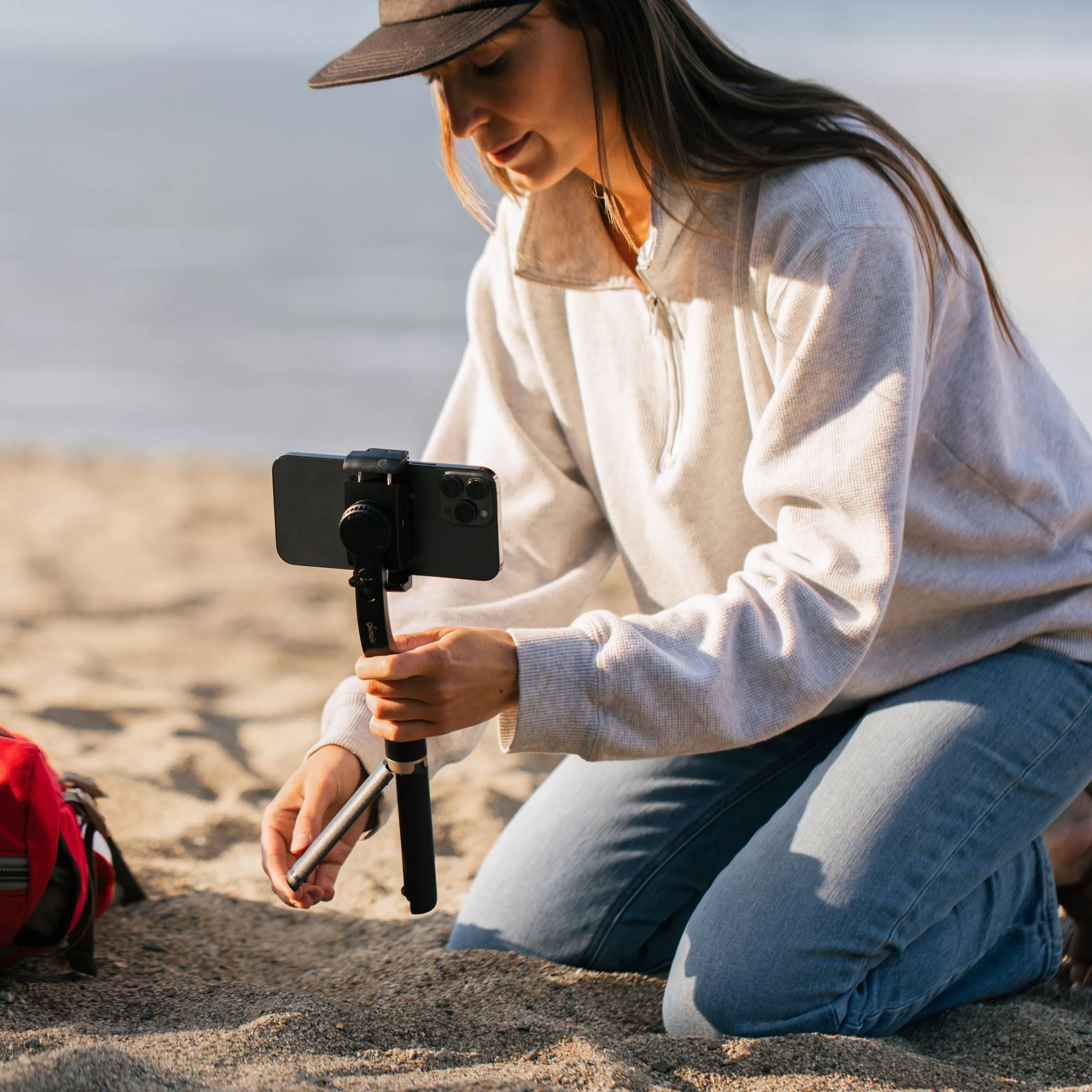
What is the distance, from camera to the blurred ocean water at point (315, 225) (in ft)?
17.4

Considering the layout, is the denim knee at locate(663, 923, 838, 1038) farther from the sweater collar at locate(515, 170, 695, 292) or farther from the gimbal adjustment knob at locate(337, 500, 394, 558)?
the sweater collar at locate(515, 170, 695, 292)

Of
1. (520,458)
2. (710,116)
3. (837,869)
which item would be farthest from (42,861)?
(710,116)

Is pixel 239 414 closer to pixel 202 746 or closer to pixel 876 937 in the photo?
pixel 202 746

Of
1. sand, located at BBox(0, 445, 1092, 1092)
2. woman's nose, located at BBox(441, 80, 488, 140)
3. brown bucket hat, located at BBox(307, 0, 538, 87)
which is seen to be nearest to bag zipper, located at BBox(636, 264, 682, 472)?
woman's nose, located at BBox(441, 80, 488, 140)

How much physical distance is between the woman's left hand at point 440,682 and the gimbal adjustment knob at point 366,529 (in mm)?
109

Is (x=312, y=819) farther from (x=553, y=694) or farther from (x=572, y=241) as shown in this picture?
(x=572, y=241)

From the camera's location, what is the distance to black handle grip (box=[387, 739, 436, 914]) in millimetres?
1270

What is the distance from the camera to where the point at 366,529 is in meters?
1.15

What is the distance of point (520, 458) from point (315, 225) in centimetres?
715

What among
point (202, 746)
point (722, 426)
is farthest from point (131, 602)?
point (722, 426)

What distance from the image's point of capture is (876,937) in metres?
1.48

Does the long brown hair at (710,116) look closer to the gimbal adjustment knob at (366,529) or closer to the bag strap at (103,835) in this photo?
the gimbal adjustment knob at (366,529)

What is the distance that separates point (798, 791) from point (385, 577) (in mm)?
675

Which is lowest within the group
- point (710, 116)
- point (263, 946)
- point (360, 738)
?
point (263, 946)
